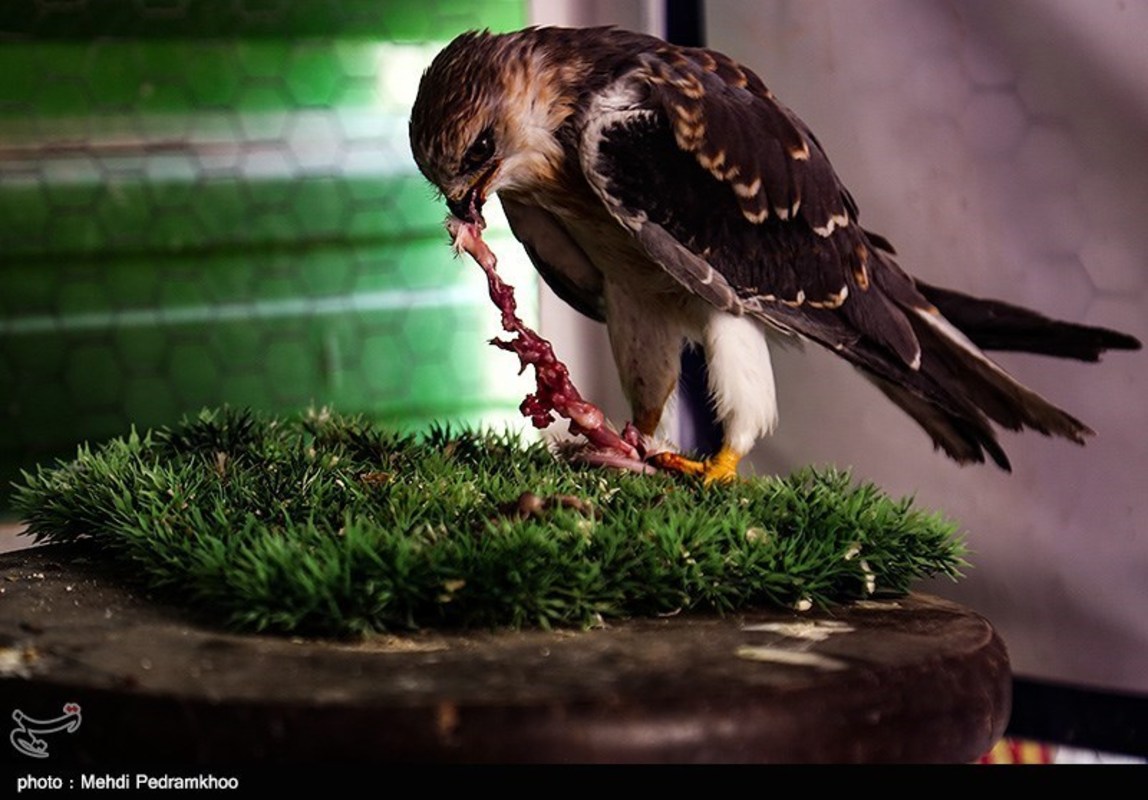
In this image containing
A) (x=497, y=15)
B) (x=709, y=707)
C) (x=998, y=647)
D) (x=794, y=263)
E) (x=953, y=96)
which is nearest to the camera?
(x=709, y=707)

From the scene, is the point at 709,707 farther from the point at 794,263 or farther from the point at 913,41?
the point at 913,41

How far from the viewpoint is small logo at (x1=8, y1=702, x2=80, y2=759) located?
1.04 metres

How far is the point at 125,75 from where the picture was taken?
7.82 ft

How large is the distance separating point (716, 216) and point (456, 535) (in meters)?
0.67

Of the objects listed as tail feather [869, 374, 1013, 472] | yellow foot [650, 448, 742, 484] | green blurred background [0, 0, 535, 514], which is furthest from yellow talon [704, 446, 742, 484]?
green blurred background [0, 0, 535, 514]

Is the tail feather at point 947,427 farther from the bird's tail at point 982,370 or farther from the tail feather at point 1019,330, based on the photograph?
→ the tail feather at point 1019,330

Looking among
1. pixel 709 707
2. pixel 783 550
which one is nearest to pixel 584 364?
pixel 783 550

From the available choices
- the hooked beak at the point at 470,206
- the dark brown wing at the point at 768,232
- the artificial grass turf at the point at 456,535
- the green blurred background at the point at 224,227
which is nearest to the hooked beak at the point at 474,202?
the hooked beak at the point at 470,206

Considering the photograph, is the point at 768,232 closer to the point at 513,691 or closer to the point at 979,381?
the point at 979,381

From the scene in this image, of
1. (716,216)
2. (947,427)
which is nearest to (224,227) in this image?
(716,216)

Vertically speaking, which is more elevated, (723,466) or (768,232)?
(768,232)

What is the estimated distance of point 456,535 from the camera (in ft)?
4.28

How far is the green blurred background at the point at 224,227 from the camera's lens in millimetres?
2340

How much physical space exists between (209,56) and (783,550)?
1.56 m
